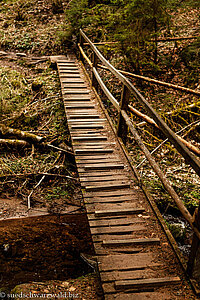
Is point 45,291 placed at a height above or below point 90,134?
below

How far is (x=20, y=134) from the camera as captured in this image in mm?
7219

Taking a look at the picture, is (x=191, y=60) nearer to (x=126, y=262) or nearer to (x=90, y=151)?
(x=90, y=151)

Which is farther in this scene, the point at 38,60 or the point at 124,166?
the point at 38,60

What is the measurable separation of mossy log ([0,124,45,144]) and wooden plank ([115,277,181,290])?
490 centimetres

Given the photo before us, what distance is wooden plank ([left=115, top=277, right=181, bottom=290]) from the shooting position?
9.00ft

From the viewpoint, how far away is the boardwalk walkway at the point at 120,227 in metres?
2.76

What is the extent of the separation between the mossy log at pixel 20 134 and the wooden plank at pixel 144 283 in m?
4.90

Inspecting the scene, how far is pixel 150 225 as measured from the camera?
3539 mm

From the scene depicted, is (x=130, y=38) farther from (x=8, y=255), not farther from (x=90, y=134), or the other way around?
(x=8, y=255)

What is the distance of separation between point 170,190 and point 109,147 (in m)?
2.31

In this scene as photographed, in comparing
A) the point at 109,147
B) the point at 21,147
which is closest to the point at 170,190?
the point at 109,147

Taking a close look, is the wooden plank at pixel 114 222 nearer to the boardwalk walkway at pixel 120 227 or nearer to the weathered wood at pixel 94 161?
the boardwalk walkway at pixel 120 227

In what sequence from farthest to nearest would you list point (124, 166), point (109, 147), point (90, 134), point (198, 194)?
1. point (198, 194)
2. point (90, 134)
3. point (109, 147)
4. point (124, 166)

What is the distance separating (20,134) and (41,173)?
143 cm
